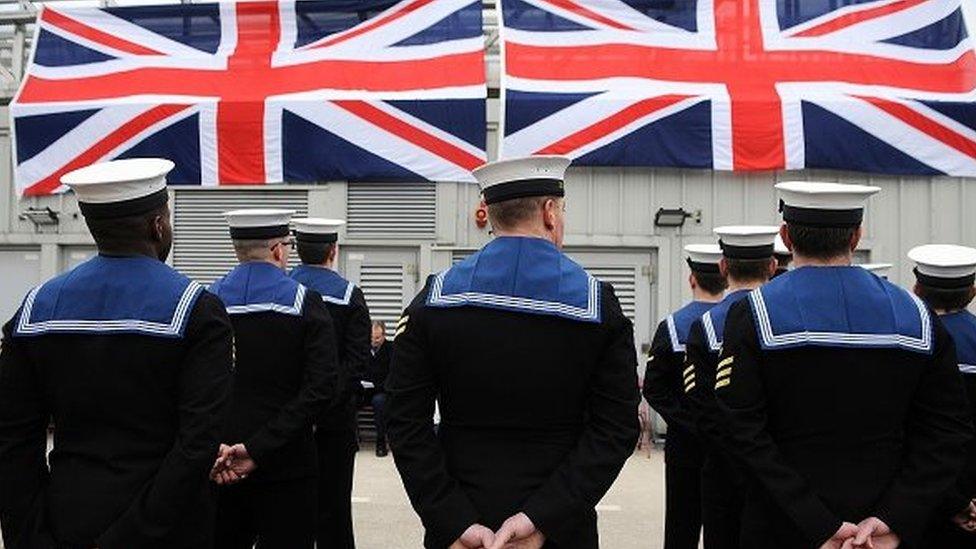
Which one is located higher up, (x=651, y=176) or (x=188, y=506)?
(x=651, y=176)

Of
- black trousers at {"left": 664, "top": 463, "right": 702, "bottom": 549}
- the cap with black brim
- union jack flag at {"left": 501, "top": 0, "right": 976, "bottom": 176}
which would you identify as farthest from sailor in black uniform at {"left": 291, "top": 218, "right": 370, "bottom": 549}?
union jack flag at {"left": 501, "top": 0, "right": 976, "bottom": 176}

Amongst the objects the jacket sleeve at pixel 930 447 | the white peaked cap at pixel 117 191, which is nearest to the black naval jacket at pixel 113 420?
the white peaked cap at pixel 117 191

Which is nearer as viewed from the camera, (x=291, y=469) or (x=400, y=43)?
(x=291, y=469)

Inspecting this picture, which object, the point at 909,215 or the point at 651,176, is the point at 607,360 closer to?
the point at 651,176

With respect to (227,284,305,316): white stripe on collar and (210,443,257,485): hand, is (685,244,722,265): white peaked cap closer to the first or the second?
(227,284,305,316): white stripe on collar

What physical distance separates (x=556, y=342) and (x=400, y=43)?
16.9 ft

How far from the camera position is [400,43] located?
6809 mm

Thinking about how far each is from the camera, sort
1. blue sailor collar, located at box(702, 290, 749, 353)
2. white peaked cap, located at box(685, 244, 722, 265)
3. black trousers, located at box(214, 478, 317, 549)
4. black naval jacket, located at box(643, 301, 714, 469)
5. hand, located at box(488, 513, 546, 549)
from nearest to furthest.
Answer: hand, located at box(488, 513, 546, 549) → black trousers, located at box(214, 478, 317, 549) → blue sailor collar, located at box(702, 290, 749, 353) → black naval jacket, located at box(643, 301, 714, 469) → white peaked cap, located at box(685, 244, 722, 265)

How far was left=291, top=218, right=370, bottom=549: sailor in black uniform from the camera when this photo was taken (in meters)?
4.02

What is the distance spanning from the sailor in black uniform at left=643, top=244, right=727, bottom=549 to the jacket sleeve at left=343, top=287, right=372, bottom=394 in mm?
1321

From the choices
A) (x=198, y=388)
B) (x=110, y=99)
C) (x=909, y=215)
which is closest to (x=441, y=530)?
(x=198, y=388)

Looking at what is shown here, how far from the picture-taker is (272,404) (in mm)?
3242

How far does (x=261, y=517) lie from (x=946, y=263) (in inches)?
97.0

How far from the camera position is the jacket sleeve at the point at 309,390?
3111 mm
